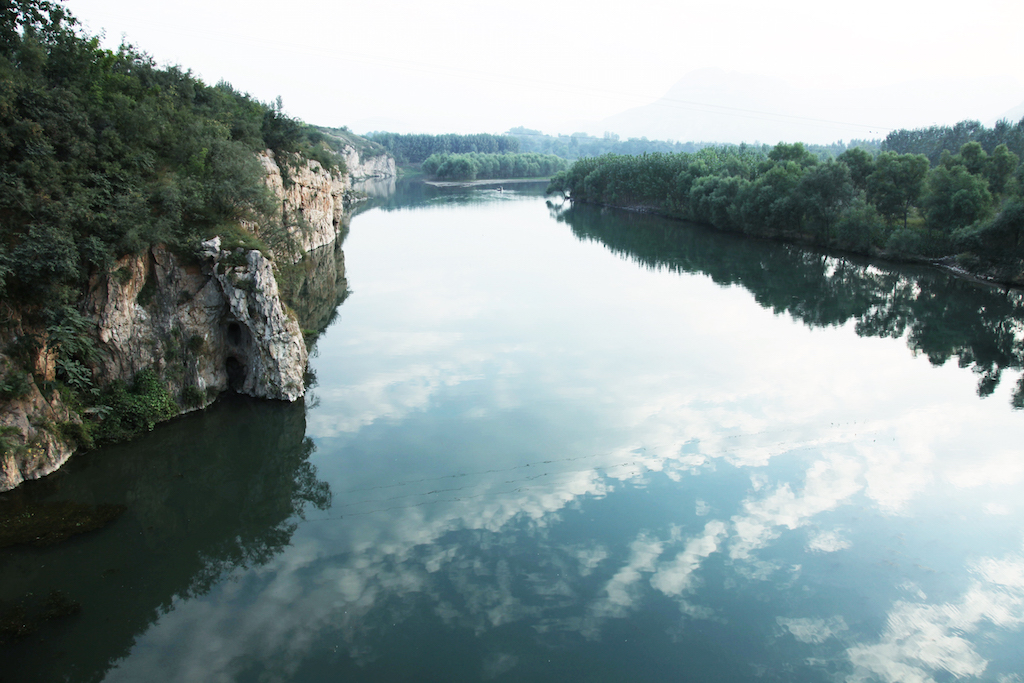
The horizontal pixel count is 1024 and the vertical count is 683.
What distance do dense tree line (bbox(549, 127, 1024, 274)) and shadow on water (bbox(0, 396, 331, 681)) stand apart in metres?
45.9

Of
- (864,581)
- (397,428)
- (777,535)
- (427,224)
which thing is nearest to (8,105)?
(397,428)

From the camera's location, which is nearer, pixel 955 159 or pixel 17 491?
pixel 17 491

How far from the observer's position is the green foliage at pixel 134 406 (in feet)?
55.1

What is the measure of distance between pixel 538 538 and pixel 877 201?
55.8m

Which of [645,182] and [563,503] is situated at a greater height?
[645,182]

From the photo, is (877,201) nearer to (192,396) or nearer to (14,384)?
(192,396)

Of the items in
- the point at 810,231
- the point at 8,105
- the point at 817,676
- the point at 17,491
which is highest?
the point at 8,105

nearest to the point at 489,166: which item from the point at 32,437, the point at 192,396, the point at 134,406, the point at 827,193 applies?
the point at 827,193

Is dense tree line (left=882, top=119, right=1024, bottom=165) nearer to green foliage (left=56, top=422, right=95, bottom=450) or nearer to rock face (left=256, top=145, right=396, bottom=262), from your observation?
rock face (left=256, top=145, right=396, bottom=262)

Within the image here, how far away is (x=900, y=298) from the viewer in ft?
127

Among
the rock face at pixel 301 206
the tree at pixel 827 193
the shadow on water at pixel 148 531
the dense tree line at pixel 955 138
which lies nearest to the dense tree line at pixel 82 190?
the shadow on water at pixel 148 531

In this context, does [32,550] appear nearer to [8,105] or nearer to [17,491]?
[17,491]

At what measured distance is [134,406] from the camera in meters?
17.3

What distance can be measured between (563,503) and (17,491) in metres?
13.2
